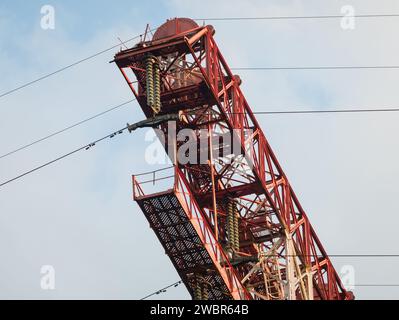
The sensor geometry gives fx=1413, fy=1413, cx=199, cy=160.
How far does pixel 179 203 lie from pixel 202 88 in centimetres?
498

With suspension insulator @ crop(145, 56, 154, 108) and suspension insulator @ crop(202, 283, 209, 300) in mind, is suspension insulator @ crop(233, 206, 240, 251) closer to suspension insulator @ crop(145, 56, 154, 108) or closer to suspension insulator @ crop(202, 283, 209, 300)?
suspension insulator @ crop(202, 283, 209, 300)

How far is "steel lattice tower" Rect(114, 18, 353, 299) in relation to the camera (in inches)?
2341

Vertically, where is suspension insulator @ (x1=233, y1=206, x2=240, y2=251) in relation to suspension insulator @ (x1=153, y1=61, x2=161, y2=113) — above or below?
below

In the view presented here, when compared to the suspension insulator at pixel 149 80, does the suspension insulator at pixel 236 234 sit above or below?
below

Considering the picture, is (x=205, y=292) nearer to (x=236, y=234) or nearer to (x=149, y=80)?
(x=236, y=234)

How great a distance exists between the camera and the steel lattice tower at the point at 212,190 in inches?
2341

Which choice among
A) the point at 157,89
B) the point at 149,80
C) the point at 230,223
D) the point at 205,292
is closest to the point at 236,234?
the point at 230,223

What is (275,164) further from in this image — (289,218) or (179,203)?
(179,203)

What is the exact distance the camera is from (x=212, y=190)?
62.6 meters

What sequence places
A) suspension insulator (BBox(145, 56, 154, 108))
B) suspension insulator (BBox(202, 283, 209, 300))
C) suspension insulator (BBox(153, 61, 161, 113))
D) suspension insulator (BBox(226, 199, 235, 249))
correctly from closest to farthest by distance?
1. suspension insulator (BBox(145, 56, 154, 108))
2. suspension insulator (BBox(153, 61, 161, 113))
3. suspension insulator (BBox(202, 283, 209, 300))
4. suspension insulator (BBox(226, 199, 235, 249))

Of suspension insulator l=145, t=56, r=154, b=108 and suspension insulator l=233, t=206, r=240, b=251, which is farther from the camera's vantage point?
suspension insulator l=233, t=206, r=240, b=251

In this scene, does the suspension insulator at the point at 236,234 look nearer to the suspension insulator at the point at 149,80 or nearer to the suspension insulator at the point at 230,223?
the suspension insulator at the point at 230,223
